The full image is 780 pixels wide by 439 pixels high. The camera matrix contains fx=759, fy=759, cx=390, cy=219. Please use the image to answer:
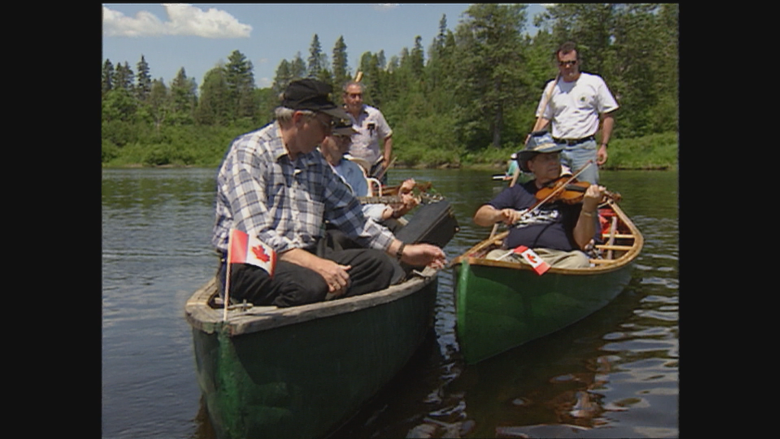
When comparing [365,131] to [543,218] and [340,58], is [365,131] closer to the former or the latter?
[543,218]

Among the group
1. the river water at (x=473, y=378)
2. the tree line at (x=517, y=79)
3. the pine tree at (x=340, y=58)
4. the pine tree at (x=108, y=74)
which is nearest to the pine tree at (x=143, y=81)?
the pine tree at (x=108, y=74)

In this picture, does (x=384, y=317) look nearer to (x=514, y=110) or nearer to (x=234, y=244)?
(x=234, y=244)

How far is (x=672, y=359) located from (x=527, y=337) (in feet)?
3.28

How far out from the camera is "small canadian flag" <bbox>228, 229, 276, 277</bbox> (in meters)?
3.20

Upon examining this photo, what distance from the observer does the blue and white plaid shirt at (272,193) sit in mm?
3664

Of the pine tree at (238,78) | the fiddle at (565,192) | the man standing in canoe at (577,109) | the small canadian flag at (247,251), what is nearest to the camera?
the small canadian flag at (247,251)

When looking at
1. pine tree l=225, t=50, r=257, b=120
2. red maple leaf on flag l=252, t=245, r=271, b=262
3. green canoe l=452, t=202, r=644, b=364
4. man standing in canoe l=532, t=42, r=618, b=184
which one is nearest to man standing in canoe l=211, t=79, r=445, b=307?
red maple leaf on flag l=252, t=245, r=271, b=262

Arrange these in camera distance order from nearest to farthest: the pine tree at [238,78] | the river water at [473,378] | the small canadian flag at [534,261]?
1. the river water at [473,378]
2. the small canadian flag at [534,261]
3. the pine tree at [238,78]

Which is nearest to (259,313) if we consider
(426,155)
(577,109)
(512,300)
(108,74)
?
(512,300)

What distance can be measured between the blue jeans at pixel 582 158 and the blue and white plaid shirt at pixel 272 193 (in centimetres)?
347

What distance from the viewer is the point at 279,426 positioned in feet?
11.5

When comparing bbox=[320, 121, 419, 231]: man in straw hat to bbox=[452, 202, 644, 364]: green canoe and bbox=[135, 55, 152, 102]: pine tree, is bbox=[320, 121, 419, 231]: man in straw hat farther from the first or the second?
bbox=[135, 55, 152, 102]: pine tree

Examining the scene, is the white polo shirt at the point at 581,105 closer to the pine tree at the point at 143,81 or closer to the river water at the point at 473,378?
the river water at the point at 473,378

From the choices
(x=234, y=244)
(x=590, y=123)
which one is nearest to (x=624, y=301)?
(x=590, y=123)
